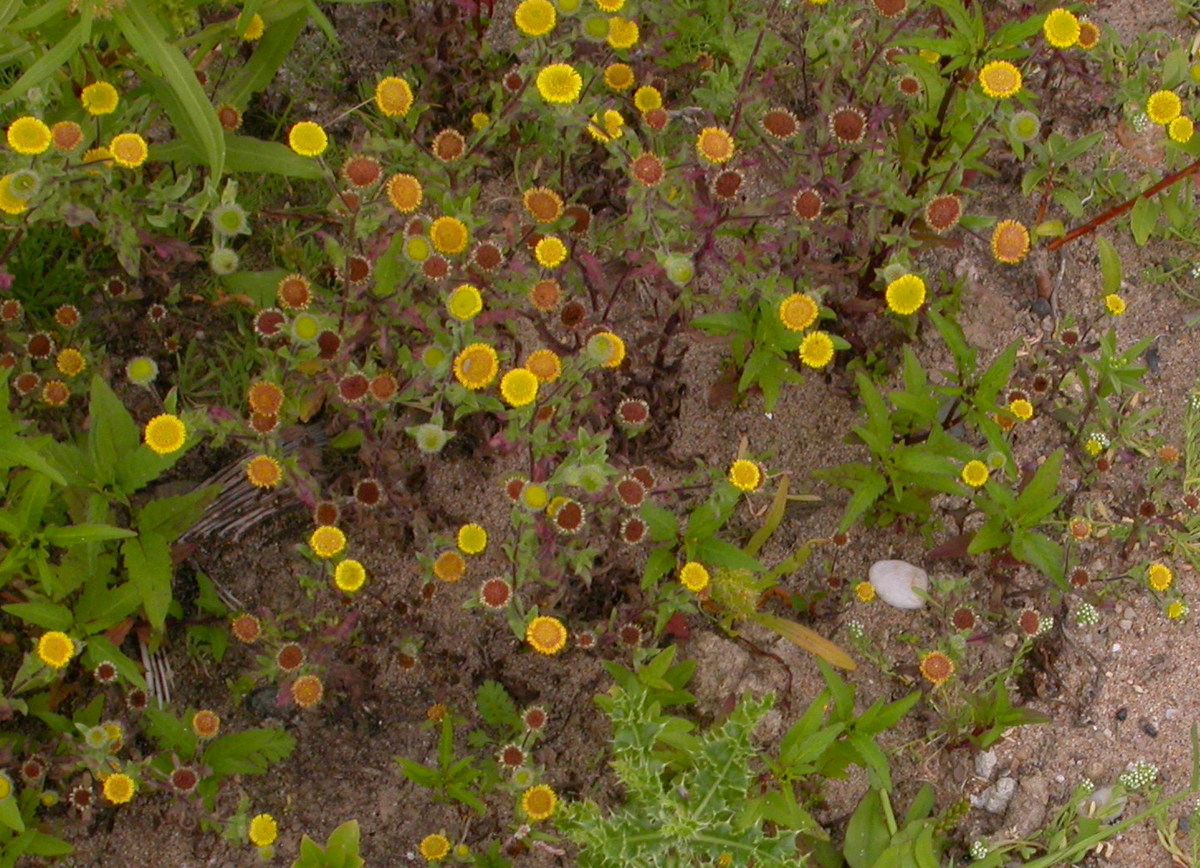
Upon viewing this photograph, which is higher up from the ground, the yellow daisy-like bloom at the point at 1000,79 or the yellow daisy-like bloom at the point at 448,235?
the yellow daisy-like bloom at the point at 448,235

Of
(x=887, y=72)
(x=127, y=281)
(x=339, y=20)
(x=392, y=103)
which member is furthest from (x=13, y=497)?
(x=887, y=72)

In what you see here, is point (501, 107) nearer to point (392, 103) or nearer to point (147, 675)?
point (392, 103)

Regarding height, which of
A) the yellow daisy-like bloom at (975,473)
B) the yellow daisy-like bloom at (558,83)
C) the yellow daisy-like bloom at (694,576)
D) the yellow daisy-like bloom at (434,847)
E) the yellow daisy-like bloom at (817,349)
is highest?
the yellow daisy-like bloom at (558,83)

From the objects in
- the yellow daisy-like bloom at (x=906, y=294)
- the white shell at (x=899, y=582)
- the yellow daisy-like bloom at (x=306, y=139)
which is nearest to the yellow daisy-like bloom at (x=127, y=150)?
the yellow daisy-like bloom at (x=306, y=139)

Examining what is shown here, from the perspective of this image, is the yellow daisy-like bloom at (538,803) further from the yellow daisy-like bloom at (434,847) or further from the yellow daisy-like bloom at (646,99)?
the yellow daisy-like bloom at (646,99)

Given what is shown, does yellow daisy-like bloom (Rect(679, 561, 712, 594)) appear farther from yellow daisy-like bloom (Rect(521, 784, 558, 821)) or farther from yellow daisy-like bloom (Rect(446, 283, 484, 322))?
yellow daisy-like bloom (Rect(446, 283, 484, 322))

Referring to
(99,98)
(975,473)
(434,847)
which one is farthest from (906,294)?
(99,98)

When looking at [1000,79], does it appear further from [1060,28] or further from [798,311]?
[798,311]
